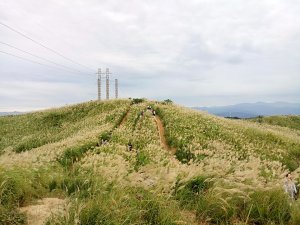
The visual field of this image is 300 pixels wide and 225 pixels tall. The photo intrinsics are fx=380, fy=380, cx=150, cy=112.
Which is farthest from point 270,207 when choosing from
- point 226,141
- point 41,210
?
point 226,141

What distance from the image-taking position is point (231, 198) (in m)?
7.57

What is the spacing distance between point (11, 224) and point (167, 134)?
2626 centimetres

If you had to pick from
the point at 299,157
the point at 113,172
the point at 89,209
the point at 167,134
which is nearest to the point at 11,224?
the point at 89,209

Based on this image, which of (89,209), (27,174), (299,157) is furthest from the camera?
(299,157)

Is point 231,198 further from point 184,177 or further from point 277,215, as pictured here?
point 184,177

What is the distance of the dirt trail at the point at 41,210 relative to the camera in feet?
21.0

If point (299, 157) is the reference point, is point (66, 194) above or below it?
above

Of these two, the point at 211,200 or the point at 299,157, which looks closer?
the point at 211,200

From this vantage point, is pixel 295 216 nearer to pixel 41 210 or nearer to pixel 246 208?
pixel 246 208

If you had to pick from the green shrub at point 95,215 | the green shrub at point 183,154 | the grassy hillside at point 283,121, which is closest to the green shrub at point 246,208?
the green shrub at point 95,215

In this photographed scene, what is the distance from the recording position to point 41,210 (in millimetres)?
6840

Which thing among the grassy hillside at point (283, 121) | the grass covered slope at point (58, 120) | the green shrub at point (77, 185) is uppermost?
the green shrub at point (77, 185)

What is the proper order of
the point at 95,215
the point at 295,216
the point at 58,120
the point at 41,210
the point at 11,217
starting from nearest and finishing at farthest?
1. the point at 95,215
2. the point at 11,217
3. the point at 41,210
4. the point at 295,216
5. the point at 58,120

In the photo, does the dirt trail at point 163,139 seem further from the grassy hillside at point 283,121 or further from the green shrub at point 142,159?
the grassy hillside at point 283,121
